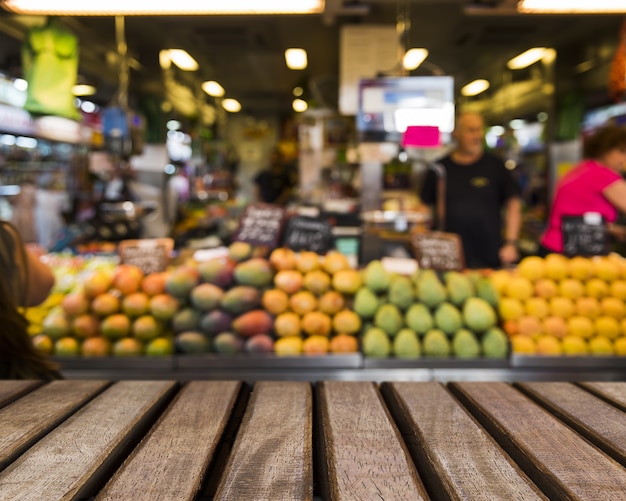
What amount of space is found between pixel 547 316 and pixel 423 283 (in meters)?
0.62

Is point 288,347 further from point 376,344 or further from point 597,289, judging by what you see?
point 597,289

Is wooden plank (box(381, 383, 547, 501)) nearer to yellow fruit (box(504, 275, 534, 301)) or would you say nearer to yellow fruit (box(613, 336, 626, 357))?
yellow fruit (box(504, 275, 534, 301))

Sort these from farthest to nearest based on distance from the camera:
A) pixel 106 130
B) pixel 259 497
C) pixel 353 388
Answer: pixel 106 130
pixel 353 388
pixel 259 497

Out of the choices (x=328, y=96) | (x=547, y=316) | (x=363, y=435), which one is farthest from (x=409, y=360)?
(x=328, y=96)

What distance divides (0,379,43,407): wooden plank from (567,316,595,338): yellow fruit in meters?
2.31

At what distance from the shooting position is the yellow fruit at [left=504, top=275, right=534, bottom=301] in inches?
125

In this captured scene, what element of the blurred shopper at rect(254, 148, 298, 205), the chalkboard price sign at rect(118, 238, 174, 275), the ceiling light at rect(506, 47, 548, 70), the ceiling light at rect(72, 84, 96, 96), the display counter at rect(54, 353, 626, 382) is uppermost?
the ceiling light at rect(506, 47, 548, 70)

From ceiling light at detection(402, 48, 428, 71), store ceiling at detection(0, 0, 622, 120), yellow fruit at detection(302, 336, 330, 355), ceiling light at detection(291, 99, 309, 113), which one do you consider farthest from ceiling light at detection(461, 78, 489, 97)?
yellow fruit at detection(302, 336, 330, 355)

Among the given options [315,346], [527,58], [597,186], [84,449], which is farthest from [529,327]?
[527,58]

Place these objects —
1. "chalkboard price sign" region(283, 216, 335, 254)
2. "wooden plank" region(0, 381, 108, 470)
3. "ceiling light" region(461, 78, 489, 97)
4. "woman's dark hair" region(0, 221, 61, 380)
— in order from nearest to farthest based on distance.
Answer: "wooden plank" region(0, 381, 108, 470), "woman's dark hair" region(0, 221, 61, 380), "chalkboard price sign" region(283, 216, 335, 254), "ceiling light" region(461, 78, 489, 97)

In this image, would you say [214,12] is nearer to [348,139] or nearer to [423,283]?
[423,283]

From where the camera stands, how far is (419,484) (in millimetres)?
1198

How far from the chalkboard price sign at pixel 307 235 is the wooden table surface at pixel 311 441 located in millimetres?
1611

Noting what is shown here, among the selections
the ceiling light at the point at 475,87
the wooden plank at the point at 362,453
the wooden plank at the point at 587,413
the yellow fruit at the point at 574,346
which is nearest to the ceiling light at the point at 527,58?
the ceiling light at the point at 475,87
